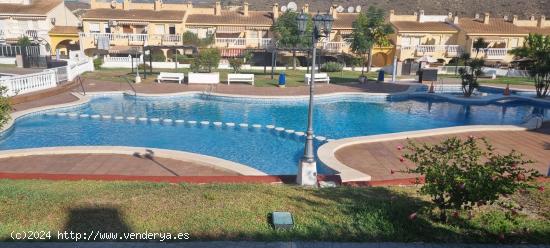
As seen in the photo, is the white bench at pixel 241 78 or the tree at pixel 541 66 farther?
the white bench at pixel 241 78

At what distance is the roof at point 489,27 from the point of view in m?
49.4

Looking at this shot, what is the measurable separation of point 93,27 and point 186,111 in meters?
33.2

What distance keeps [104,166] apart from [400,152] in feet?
30.2

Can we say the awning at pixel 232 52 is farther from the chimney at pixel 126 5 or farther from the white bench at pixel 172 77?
the white bench at pixel 172 77

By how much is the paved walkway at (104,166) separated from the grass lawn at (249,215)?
9.35ft

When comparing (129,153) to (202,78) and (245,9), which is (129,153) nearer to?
(202,78)

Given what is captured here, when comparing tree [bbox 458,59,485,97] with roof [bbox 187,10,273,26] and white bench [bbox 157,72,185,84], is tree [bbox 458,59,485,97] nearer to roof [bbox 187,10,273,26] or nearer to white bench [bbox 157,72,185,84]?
white bench [bbox 157,72,185,84]

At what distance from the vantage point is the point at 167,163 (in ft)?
37.8

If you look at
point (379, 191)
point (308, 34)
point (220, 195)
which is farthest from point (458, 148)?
point (308, 34)

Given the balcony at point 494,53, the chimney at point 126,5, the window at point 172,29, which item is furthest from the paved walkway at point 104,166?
the balcony at point 494,53

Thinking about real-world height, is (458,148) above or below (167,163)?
above

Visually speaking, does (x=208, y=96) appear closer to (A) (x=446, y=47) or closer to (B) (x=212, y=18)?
(B) (x=212, y=18)

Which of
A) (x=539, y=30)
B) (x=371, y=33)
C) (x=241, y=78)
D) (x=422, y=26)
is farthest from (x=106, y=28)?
(x=539, y=30)

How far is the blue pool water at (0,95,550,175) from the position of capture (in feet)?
50.6
